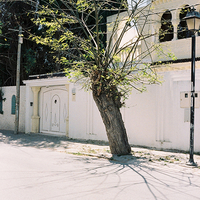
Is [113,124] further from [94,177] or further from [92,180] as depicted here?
[92,180]

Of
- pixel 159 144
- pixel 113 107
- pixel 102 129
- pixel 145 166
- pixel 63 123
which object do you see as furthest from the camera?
pixel 63 123

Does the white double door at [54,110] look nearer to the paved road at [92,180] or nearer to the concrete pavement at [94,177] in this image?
the concrete pavement at [94,177]

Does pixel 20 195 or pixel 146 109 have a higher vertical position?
pixel 146 109

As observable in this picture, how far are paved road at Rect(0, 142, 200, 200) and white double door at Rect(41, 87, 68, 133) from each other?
21.7ft

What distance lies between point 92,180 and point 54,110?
33.3 ft

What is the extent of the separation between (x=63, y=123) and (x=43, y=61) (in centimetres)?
769

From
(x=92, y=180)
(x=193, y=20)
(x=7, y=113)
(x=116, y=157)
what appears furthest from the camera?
(x=7, y=113)

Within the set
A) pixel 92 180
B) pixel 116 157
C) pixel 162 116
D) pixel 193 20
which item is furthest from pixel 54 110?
pixel 92 180

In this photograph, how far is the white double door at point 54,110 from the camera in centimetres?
1528

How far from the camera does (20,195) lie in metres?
4.93

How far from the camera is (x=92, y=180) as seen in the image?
607cm

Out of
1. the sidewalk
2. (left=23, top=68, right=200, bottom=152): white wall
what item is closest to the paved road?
the sidewalk

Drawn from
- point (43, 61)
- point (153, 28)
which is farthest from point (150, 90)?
point (43, 61)

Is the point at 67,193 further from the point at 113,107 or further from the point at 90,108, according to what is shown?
the point at 90,108
